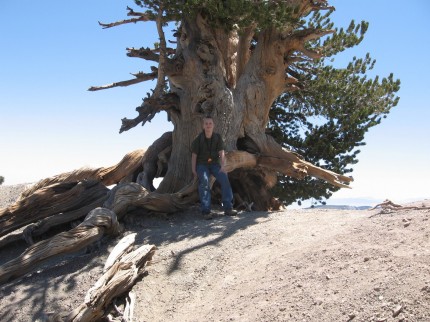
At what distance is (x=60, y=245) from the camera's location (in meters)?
6.65

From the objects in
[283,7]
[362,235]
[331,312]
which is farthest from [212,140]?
[331,312]

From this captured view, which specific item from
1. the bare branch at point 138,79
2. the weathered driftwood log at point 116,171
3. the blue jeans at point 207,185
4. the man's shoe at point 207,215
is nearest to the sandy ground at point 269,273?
the man's shoe at point 207,215

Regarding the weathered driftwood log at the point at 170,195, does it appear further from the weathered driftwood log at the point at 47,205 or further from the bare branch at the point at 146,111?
the bare branch at the point at 146,111

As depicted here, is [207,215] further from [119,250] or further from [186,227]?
[119,250]

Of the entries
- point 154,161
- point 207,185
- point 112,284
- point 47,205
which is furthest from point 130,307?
point 154,161

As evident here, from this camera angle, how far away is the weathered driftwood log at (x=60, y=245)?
6441 mm

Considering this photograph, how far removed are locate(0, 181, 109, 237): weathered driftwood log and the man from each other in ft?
6.12

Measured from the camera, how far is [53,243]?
667 centimetres

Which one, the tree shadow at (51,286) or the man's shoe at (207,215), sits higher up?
the man's shoe at (207,215)

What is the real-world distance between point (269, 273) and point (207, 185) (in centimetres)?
335

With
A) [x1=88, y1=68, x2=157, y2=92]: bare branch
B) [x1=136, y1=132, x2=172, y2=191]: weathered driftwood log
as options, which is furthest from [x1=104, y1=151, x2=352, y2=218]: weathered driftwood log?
[x1=88, y1=68, x2=157, y2=92]: bare branch

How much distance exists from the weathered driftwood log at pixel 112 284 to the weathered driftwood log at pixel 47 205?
99.7 inches

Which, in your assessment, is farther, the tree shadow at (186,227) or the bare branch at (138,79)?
the bare branch at (138,79)

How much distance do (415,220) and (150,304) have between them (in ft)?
11.2
